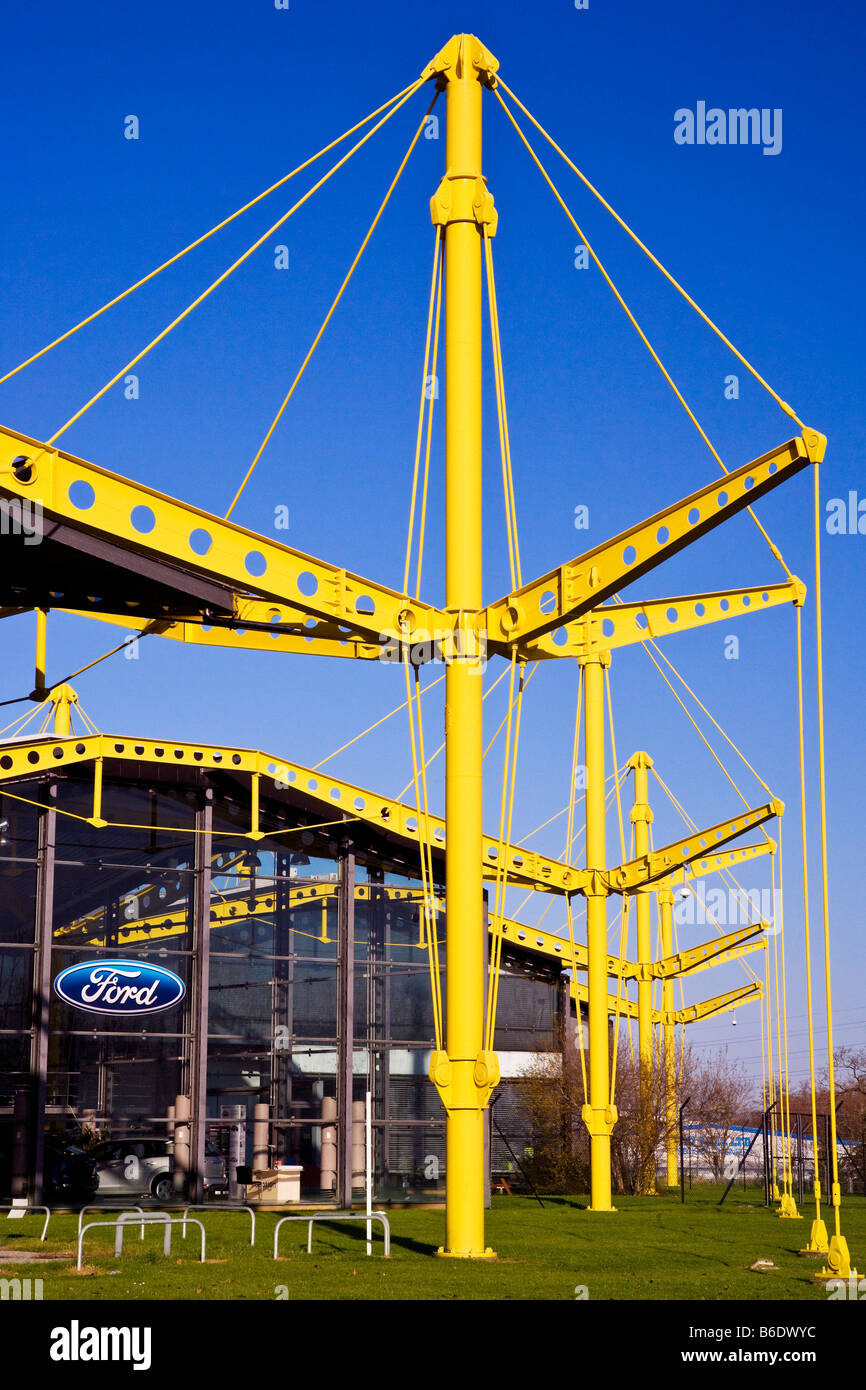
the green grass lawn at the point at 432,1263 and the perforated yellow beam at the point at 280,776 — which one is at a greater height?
the perforated yellow beam at the point at 280,776

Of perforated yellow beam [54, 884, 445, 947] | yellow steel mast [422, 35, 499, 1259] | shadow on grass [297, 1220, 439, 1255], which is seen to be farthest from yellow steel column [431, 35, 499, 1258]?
perforated yellow beam [54, 884, 445, 947]

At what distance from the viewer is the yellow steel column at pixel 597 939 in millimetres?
30641

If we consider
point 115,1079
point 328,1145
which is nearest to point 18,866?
point 115,1079

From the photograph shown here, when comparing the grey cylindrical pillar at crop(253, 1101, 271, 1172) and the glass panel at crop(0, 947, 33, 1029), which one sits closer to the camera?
the glass panel at crop(0, 947, 33, 1029)

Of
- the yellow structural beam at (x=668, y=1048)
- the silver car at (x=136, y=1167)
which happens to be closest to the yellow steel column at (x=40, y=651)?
the silver car at (x=136, y=1167)

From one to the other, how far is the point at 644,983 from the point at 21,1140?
20.8 metres

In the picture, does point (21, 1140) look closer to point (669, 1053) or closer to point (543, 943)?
point (543, 943)

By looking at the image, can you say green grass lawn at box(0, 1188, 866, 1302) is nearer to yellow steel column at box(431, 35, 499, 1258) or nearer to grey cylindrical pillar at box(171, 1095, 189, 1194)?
yellow steel column at box(431, 35, 499, 1258)

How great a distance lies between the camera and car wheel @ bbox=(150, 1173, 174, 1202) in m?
29.5

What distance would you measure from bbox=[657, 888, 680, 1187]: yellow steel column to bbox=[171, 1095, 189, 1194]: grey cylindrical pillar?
18.7 meters

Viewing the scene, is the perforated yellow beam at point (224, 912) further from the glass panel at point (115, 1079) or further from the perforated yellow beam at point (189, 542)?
the perforated yellow beam at point (189, 542)

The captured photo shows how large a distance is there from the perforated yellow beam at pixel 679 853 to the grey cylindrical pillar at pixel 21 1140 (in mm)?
12586
